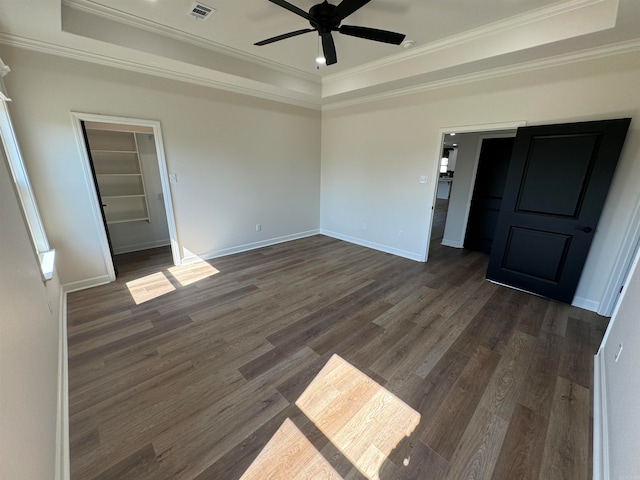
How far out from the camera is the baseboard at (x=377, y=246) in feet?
14.4

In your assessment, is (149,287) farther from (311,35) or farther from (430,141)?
(430,141)

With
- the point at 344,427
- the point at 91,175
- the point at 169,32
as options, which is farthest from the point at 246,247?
the point at 344,427

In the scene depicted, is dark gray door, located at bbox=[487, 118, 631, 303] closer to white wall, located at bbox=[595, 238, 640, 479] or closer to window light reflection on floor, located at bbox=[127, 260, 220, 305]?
white wall, located at bbox=[595, 238, 640, 479]

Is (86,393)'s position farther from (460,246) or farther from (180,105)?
(460,246)

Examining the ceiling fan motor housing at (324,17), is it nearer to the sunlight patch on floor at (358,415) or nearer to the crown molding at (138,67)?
the crown molding at (138,67)

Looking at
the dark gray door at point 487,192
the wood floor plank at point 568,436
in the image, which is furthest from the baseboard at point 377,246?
the wood floor plank at point 568,436

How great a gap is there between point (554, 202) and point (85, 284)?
18.9 feet

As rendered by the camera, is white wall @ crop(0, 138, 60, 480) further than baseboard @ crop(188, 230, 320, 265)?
No

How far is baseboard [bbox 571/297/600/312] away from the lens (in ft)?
9.52

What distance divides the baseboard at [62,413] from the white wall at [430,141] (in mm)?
4334

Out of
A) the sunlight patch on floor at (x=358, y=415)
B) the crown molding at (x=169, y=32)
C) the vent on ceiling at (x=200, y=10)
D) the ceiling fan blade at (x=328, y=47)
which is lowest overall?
the sunlight patch on floor at (x=358, y=415)

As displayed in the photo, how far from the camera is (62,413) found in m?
1.59

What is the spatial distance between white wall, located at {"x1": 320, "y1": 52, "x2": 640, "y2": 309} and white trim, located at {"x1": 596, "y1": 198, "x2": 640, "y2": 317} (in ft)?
0.18

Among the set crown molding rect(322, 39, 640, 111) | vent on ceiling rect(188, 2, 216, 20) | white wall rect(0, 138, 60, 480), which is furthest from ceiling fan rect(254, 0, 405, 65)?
white wall rect(0, 138, 60, 480)
